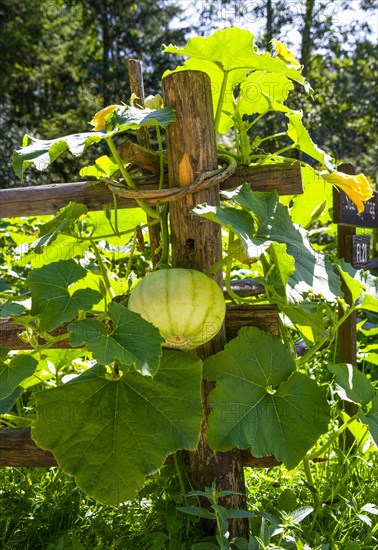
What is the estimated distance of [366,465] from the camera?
1.90 meters

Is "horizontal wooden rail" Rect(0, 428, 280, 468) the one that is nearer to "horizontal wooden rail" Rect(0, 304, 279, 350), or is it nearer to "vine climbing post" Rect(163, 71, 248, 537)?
"horizontal wooden rail" Rect(0, 304, 279, 350)

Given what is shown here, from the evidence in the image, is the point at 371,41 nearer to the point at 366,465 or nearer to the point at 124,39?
the point at 124,39

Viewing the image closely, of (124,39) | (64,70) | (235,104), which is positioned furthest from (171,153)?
(124,39)

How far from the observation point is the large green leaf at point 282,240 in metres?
1.19

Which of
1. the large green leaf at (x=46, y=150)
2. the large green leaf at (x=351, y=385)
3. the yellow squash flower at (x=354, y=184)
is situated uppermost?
the large green leaf at (x=46, y=150)

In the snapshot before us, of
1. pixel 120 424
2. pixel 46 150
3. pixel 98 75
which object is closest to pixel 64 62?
pixel 98 75

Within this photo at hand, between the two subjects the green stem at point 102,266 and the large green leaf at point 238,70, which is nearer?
the large green leaf at point 238,70

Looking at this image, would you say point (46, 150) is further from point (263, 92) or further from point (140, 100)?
point (263, 92)

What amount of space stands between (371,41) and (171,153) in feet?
43.5

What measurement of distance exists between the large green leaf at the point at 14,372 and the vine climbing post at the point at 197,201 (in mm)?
405

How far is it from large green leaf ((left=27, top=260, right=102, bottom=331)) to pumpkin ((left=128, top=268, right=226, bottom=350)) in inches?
4.2

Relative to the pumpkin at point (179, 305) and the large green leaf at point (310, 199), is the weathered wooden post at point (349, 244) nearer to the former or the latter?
the large green leaf at point (310, 199)

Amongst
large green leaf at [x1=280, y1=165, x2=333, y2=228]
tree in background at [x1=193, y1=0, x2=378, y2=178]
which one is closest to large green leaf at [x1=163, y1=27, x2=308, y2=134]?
large green leaf at [x1=280, y1=165, x2=333, y2=228]

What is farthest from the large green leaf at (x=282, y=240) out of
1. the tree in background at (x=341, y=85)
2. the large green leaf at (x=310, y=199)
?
the tree in background at (x=341, y=85)
